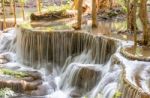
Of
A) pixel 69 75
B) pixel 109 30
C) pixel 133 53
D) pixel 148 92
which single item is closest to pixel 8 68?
pixel 69 75

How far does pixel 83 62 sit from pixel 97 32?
2.03 metres

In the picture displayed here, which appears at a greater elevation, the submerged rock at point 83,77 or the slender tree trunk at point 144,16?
the slender tree trunk at point 144,16

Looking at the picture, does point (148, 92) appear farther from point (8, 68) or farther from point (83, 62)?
point (8, 68)

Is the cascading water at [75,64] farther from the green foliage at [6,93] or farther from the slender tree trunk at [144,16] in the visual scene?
the slender tree trunk at [144,16]

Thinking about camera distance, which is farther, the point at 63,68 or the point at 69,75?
the point at 63,68

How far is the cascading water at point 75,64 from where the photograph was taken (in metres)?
12.7

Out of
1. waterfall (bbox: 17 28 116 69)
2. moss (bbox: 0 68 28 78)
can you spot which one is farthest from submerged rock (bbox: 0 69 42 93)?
waterfall (bbox: 17 28 116 69)

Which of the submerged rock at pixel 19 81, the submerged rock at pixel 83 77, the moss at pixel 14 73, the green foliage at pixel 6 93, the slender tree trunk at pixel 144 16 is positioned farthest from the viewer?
the moss at pixel 14 73

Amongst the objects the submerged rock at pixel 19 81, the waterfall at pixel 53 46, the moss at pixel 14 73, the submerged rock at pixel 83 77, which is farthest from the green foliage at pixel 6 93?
the waterfall at pixel 53 46

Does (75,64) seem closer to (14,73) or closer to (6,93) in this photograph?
(14,73)

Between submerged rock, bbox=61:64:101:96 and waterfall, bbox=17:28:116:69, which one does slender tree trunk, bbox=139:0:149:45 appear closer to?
waterfall, bbox=17:28:116:69

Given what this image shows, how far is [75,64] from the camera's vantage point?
53.1ft

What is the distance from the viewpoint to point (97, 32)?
61.0 feet

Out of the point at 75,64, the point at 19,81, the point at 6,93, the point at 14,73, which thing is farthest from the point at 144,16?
the point at 6,93
